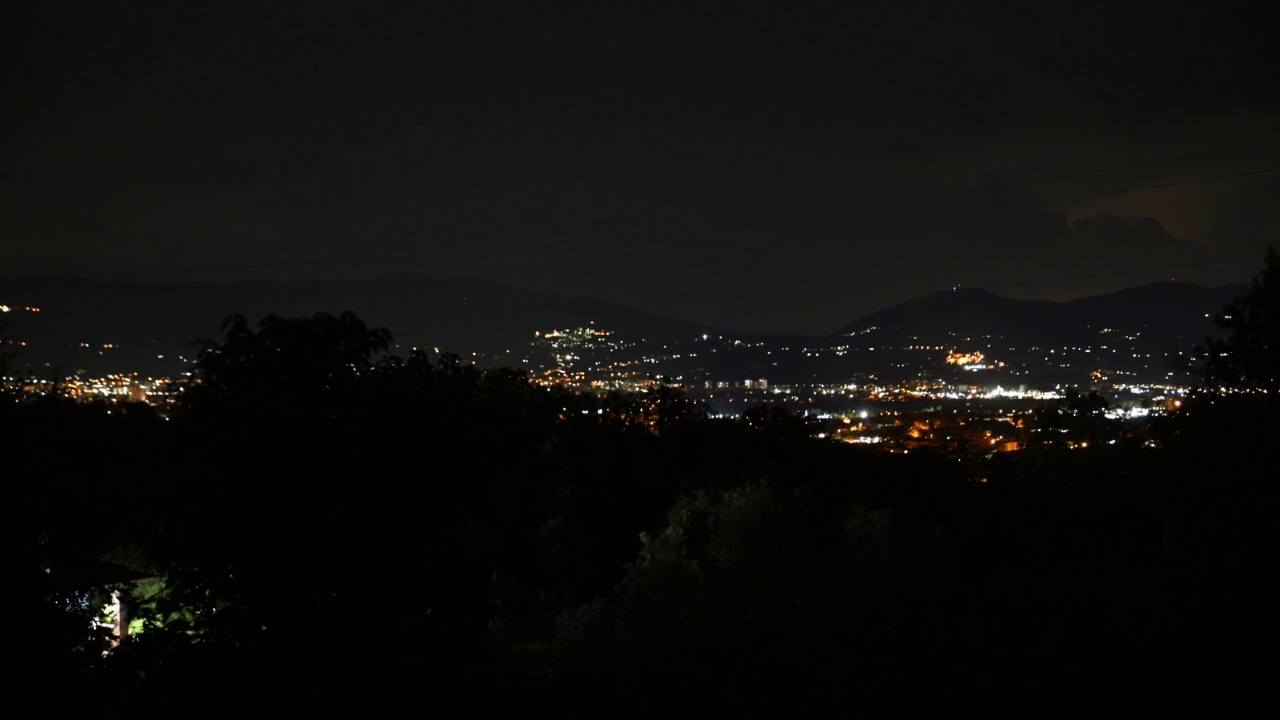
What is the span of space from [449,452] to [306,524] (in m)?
1.17

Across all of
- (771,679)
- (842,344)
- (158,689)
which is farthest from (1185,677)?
(842,344)

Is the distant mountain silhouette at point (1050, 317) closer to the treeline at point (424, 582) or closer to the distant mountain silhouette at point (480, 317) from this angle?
the distant mountain silhouette at point (480, 317)

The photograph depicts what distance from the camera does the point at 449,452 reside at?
24.5ft

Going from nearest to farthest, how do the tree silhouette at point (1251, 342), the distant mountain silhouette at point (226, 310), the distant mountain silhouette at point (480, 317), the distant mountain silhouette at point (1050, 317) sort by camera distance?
the tree silhouette at point (1251, 342), the distant mountain silhouette at point (226, 310), the distant mountain silhouette at point (480, 317), the distant mountain silhouette at point (1050, 317)

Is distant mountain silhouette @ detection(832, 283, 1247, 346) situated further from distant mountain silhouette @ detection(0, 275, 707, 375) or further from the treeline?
the treeline

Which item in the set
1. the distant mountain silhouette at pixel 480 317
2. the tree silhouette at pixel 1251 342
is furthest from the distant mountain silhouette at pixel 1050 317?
the tree silhouette at pixel 1251 342

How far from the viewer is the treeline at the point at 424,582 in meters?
6.88

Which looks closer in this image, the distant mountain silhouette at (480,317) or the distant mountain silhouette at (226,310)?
the distant mountain silhouette at (226,310)

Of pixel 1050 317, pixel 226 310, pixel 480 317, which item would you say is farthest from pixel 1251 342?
pixel 1050 317

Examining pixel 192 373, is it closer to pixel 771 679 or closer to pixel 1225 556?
pixel 771 679

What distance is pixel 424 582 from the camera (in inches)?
285

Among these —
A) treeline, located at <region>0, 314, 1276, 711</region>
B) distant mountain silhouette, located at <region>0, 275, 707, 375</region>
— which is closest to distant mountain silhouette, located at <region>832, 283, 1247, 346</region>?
distant mountain silhouette, located at <region>0, 275, 707, 375</region>

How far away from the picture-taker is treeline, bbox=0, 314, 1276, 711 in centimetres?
688

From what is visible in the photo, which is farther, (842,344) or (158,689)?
(842,344)
